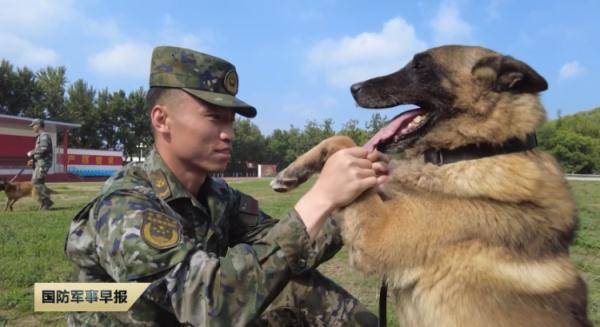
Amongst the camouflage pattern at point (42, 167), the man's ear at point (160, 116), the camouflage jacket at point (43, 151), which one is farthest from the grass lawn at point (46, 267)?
the camouflage jacket at point (43, 151)

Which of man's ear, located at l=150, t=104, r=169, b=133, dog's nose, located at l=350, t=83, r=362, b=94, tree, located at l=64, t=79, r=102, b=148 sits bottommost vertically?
man's ear, located at l=150, t=104, r=169, b=133

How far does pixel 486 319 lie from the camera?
1931 millimetres

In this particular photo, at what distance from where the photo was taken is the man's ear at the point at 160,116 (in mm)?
2219

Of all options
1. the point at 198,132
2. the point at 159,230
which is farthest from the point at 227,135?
the point at 159,230

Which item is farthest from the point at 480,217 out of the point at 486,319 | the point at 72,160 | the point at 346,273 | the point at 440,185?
the point at 72,160

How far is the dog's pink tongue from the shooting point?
2.58 m

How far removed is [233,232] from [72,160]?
3319 cm

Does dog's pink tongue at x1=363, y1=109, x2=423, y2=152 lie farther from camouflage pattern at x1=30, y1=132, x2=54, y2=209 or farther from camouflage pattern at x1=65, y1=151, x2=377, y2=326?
camouflage pattern at x1=30, y1=132, x2=54, y2=209

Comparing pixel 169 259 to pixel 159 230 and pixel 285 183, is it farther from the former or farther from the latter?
pixel 285 183

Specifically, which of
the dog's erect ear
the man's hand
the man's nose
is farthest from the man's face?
the dog's erect ear

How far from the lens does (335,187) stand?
6.14ft

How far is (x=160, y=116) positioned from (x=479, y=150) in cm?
169

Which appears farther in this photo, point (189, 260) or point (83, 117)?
point (83, 117)

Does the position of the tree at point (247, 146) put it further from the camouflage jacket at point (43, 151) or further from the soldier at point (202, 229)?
the soldier at point (202, 229)
